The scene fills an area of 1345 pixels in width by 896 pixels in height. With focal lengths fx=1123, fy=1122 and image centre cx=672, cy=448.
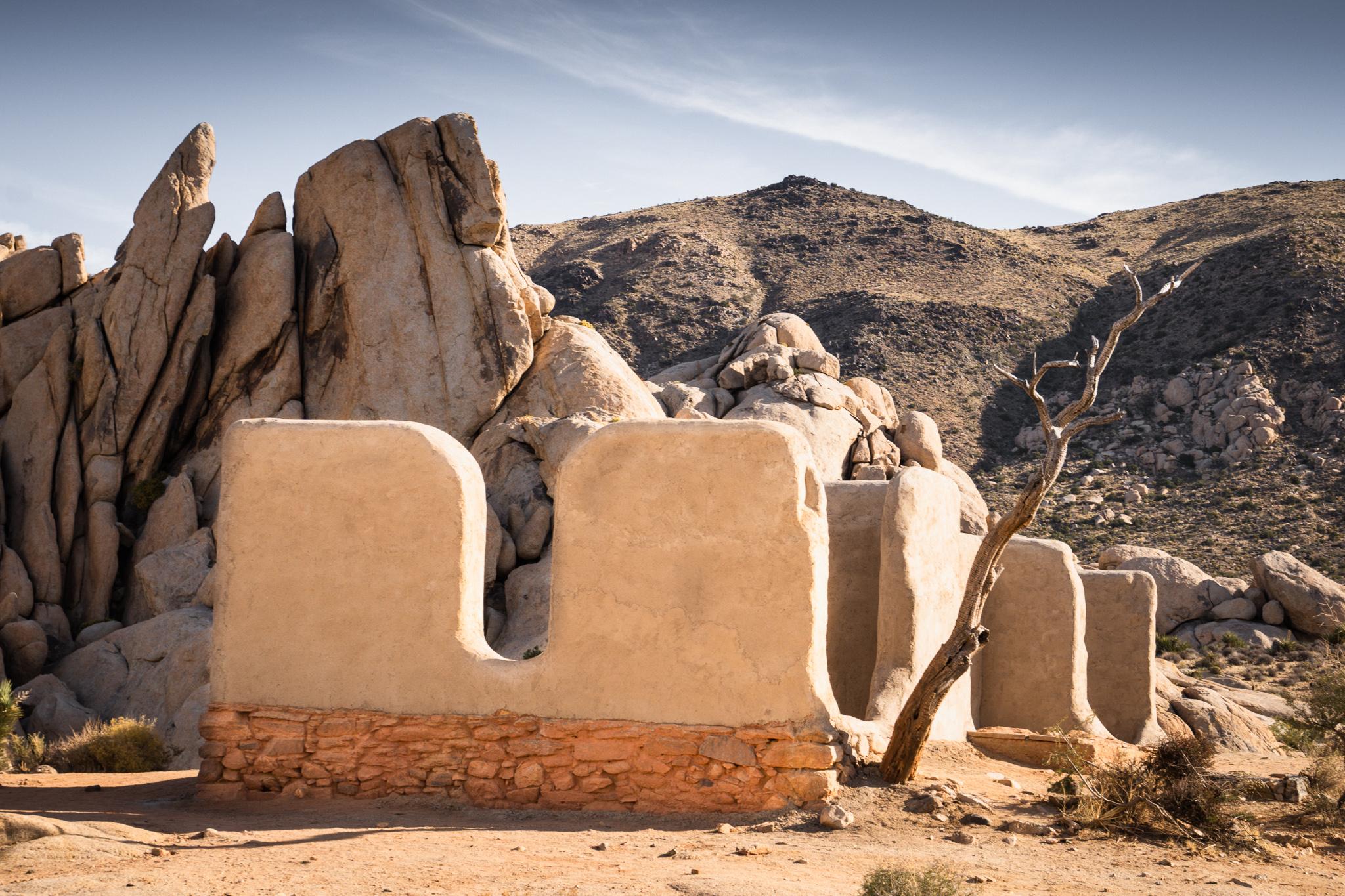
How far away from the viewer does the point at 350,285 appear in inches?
888

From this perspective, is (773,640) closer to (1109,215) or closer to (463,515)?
(463,515)

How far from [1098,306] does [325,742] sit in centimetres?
4506

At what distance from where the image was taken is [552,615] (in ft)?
28.9

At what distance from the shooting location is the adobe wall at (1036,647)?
501 inches

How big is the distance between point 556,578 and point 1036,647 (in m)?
6.64

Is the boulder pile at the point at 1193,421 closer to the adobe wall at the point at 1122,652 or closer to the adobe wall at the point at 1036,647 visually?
the adobe wall at the point at 1122,652

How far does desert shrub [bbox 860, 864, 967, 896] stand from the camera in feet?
18.6

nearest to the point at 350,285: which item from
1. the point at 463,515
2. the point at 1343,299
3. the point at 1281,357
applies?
the point at 463,515

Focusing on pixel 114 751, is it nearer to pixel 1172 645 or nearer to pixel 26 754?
pixel 26 754

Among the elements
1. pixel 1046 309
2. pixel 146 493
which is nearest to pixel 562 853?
pixel 146 493

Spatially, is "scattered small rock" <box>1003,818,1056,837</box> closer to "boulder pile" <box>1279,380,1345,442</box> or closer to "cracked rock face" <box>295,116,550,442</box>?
"cracked rock face" <box>295,116,550,442</box>

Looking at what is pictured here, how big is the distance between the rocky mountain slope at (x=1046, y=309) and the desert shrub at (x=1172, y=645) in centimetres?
381

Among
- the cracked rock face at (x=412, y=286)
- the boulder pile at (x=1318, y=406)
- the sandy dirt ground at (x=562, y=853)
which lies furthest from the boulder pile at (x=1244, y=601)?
the sandy dirt ground at (x=562, y=853)

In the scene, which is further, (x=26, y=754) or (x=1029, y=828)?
(x=26, y=754)
